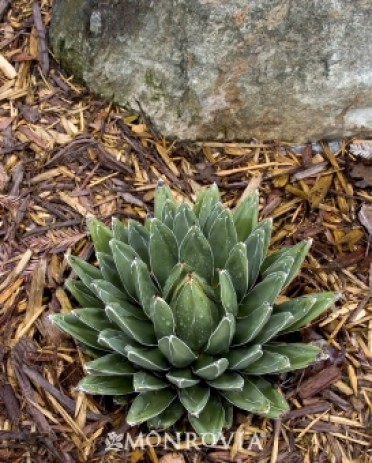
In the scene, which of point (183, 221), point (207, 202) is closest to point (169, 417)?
point (183, 221)

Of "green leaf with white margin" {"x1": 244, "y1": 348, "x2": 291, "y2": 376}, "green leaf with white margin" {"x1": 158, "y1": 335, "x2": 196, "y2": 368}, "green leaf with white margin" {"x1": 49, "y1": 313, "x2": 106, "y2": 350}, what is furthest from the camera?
"green leaf with white margin" {"x1": 49, "y1": 313, "x2": 106, "y2": 350}

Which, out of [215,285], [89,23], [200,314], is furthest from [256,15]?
[200,314]

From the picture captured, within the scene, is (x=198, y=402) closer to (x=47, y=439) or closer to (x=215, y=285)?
(x=215, y=285)

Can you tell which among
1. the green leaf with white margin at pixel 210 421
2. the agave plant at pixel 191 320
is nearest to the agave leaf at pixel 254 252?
the agave plant at pixel 191 320

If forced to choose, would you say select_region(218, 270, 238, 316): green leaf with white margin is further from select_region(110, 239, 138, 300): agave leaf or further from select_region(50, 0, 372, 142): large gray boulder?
select_region(50, 0, 372, 142): large gray boulder

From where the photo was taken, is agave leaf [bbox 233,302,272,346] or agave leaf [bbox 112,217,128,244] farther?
agave leaf [bbox 112,217,128,244]

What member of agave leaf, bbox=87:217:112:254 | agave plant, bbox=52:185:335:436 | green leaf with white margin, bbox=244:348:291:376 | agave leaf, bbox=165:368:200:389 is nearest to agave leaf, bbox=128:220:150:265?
agave plant, bbox=52:185:335:436

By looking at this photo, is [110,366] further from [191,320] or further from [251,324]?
[251,324]
